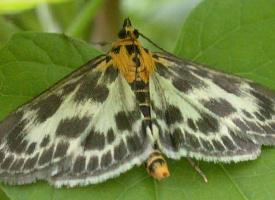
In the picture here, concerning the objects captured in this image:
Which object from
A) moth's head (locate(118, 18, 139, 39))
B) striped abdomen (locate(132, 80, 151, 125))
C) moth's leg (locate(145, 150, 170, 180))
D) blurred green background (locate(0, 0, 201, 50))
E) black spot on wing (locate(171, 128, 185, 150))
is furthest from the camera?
blurred green background (locate(0, 0, 201, 50))

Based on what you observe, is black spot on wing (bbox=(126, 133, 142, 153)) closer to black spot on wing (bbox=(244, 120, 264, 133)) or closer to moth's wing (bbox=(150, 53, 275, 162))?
moth's wing (bbox=(150, 53, 275, 162))

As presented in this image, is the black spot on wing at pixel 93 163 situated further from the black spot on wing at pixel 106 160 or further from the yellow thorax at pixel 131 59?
the yellow thorax at pixel 131 59

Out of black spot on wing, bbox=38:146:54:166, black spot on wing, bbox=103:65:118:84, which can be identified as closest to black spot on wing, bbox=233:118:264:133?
black spot on wing, bbox=103:65:118:84

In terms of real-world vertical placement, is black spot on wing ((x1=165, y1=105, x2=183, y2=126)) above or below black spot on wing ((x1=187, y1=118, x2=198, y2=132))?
above

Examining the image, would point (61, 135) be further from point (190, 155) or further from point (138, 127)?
point (190, 155)

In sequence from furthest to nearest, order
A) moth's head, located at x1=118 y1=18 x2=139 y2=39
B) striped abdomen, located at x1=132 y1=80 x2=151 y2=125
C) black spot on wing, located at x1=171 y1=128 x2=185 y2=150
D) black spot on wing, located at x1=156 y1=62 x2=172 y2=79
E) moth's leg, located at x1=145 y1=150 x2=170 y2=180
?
moth's head, located at x1=118 y1=18 x2=139 y2=39 → black spot on wing, located at x1=156 y1=62 x2=172 y2=79 → striped abdomen, located at x1=132 y1=80 x2=151 y2=125 → black spot on wing, located at x1=171 y1=128 x2=185 y2=150 → moth's leg, located at x1=145 y1=150 x2=170 y2=180

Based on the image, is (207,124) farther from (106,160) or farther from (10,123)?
(10,123)
